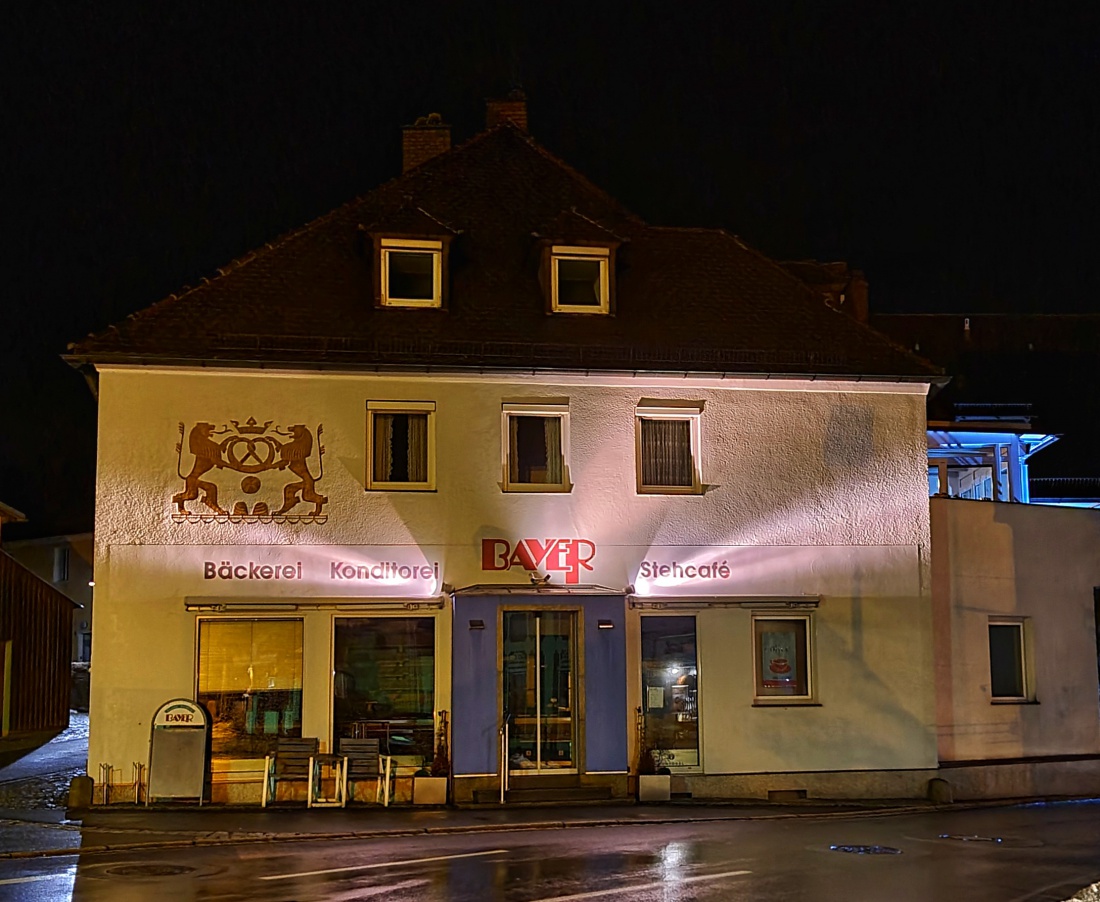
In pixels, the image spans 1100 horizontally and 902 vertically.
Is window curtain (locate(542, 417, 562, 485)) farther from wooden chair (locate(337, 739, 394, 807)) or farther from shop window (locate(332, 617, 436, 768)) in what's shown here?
wooden chair (locate(337, 739, 394, 807))

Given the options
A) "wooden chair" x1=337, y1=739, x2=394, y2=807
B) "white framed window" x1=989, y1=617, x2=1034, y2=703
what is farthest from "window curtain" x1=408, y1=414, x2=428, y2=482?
"white framed window" x1=989, y1=617, x2=1034, y2=703

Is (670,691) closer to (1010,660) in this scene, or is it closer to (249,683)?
(249,683)

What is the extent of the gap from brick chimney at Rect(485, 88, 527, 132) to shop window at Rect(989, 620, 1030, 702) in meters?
13.2


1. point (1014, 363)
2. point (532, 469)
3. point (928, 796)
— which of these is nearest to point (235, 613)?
point (532, 469)

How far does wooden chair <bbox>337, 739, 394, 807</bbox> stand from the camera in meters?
20.4

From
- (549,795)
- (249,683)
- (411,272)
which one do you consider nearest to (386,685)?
(249,683)

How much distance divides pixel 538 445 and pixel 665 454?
2.13 metres

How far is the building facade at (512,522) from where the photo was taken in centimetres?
2100

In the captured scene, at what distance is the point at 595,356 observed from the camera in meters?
22.3

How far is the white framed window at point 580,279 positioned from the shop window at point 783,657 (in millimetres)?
6011

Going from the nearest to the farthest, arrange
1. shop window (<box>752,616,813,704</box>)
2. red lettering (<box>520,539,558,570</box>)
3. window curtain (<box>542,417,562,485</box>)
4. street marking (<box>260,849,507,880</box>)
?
street marking (<box>260,849,507,880</box>), red lettering (<box>520,539,558,570</box>), window curtain (<box>542,417,562,485</box>), shop window (<box>752,616,813,704</box>)

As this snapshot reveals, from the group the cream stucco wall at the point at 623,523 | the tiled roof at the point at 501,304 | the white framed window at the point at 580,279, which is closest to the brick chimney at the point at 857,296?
the tiled roof at the point at 501,304

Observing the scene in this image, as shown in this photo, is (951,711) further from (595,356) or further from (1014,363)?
(1014,363)

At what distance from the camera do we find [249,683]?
21.0 metres
